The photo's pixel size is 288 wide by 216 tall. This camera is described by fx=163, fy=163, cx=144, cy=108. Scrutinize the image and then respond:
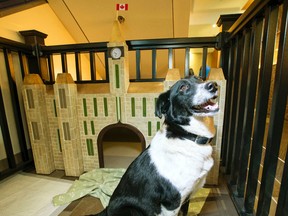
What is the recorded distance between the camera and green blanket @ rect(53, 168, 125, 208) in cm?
147

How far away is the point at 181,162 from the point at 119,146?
6.07ft

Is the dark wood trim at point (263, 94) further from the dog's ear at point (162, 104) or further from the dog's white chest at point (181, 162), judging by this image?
the dog's ear at point (162, 104)

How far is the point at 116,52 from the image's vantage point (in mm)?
1558

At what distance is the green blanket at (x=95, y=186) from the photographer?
1467 millimetres

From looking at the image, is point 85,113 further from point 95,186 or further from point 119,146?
point 119,146

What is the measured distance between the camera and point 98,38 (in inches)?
111

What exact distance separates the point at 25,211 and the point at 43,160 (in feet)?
1.84

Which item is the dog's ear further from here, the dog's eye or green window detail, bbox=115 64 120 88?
green window detail, bbox=115 64 120 88

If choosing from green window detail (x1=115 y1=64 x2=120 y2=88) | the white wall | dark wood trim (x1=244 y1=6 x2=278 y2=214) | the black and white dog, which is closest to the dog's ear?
the black and white dog

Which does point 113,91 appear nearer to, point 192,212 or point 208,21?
point 192,212

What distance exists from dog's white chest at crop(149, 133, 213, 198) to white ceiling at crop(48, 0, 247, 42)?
6.37 feet

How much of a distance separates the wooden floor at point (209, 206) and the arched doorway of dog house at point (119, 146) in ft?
1.53

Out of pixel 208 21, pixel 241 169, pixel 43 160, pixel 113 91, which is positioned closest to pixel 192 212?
pixel 241 169

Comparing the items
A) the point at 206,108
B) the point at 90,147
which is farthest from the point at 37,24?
the point at 206,108
